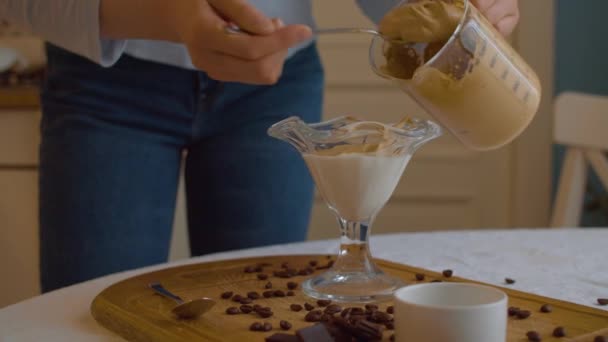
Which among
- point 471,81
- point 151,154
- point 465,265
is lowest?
point 465,265

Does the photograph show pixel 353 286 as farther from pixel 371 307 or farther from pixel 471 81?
pixel 471 81

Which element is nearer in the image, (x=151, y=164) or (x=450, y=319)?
(x=450, y=319)

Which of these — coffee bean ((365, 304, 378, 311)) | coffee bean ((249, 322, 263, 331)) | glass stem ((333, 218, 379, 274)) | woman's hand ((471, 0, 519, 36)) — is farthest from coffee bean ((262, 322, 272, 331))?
woman's hand ((471, 0, 519, 36))

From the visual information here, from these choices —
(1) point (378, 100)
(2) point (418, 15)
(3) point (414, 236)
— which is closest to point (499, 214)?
(1) point (378, 100)

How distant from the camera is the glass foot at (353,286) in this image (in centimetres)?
85

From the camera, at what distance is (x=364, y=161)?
881 millimetres

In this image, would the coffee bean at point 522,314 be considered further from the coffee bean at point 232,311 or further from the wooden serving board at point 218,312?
the coffee bean at point 232,311

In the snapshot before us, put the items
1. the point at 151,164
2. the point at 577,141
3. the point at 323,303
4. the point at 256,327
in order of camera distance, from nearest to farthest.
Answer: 1. the point at 256,327
2. the point at 323,303
3. the point at 151,164
4. the point at 577,141

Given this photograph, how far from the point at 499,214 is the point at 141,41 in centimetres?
164

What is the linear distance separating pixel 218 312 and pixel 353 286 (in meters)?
0.17

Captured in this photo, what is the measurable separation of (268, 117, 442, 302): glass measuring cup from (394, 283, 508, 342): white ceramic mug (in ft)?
0.66

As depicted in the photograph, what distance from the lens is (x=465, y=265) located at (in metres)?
1.04

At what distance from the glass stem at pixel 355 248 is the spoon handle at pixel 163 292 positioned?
0.63 feet

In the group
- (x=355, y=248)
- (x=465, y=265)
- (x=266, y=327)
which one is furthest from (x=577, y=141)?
(x=266, y=327)
